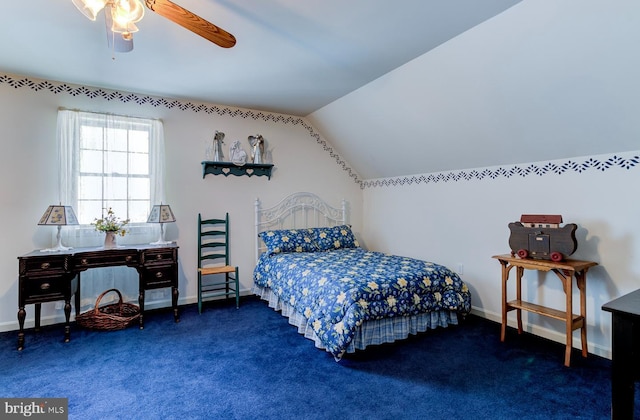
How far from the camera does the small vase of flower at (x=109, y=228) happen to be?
11.3 feet

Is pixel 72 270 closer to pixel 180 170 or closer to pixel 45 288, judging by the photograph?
pixel 45 288

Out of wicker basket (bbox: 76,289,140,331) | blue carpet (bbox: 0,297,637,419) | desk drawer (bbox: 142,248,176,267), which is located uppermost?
desk drawer (bbox: 142,248,176,267)

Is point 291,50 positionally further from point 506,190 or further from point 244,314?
point 244,314

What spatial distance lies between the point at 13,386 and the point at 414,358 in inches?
113

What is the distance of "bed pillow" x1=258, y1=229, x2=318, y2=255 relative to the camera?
4258 mm

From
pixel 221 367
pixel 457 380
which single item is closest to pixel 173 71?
pixel 221 367

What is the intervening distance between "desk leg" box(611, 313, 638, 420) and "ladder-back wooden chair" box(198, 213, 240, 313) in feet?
11.5

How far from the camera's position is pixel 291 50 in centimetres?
281

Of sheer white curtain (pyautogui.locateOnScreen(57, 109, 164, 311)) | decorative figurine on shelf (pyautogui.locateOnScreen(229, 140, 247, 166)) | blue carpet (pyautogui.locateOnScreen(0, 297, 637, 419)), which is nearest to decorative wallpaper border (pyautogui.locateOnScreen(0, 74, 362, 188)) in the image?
sheer white curtain (pyautogui.locateOnScreen(57, 109, 164, 311))

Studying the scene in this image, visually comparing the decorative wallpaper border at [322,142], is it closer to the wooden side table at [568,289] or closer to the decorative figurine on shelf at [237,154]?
the decorative figurine on shelf at [237,154]

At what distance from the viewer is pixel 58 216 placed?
322cm

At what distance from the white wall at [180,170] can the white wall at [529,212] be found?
1.31 m

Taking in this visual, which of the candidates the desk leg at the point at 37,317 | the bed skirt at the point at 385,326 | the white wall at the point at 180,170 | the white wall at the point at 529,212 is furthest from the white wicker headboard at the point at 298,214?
the desk leg at the point at 37,317

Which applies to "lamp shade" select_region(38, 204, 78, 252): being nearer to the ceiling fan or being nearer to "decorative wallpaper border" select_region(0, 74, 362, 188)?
"decorative wallpaper border" select_region(0, 74, 362, 188)
